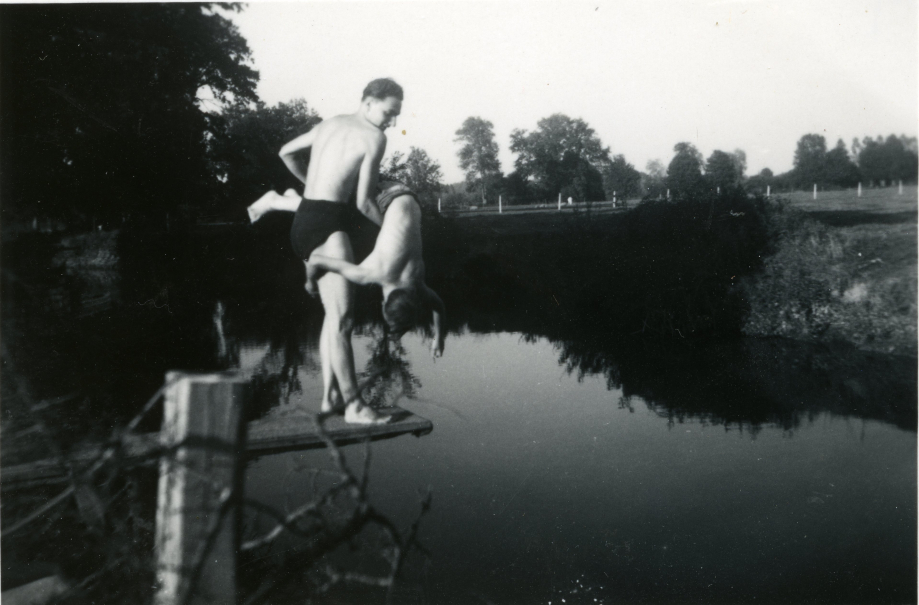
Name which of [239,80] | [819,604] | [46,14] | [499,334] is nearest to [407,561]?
[499,334]

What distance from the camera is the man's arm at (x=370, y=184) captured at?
2.34 metres

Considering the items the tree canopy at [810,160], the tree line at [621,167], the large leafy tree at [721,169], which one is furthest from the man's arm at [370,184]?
the tree canopy at [810,160]

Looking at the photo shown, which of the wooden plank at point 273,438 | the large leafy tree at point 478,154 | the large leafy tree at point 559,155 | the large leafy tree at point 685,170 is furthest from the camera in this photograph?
the large leafy tree at point 685,170

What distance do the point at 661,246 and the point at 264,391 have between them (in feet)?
9.64

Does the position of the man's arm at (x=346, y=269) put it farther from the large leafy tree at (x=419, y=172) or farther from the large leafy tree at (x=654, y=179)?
the large leafy tree at (x=654, y=179)

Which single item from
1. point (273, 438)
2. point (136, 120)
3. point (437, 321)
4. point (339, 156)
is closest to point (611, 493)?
point (437, 321)

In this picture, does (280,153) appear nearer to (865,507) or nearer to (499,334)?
(499,334)

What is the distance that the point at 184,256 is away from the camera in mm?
2943

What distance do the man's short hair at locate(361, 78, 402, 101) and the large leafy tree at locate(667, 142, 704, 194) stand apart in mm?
2157

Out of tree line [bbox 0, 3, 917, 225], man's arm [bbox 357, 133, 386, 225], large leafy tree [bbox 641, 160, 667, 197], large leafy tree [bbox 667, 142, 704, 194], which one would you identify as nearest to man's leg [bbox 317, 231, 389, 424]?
man's arm [bbox 357, 133, 386, 225]

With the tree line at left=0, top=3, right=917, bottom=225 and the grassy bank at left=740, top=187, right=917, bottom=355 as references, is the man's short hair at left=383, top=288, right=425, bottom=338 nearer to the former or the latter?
the tree line at left=0, top=3, right=917, bottom=225

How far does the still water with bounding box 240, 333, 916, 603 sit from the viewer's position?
281cm

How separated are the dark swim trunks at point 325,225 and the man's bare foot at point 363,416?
0.57 m

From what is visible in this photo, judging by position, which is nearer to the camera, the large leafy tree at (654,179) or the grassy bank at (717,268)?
the grassy bank at (717,268)
